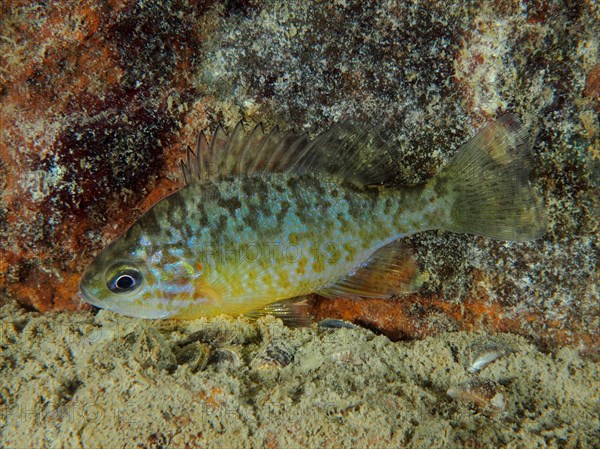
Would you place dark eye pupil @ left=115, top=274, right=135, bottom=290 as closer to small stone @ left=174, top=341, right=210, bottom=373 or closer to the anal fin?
small stone @ left=174, top=341, right=210, bottom=373

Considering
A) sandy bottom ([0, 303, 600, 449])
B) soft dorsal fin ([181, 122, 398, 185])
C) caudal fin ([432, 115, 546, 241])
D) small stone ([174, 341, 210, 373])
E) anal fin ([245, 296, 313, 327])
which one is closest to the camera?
sandy bottom ([0, 303, 600, 449])

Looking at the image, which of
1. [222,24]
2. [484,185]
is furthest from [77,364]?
[484,185]

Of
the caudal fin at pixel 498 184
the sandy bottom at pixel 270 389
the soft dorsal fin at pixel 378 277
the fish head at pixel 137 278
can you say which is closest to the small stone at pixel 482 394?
the sandy bottom at pixel 270 389

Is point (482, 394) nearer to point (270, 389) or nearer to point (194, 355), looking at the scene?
point (270, 389)

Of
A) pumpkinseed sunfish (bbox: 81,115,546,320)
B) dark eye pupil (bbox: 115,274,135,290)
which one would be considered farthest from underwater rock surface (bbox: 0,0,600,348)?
dark eye pupil (bbox: 115,274,135,290)

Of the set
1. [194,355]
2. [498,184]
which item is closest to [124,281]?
[194,355]

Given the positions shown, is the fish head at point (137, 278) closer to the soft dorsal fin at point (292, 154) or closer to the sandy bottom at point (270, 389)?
the sandy bottom at point (270, 389)
